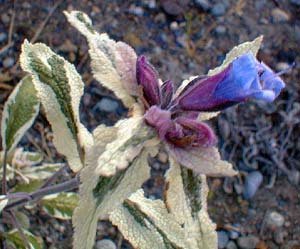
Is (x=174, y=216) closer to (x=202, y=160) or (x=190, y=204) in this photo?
(x=190, y=204)

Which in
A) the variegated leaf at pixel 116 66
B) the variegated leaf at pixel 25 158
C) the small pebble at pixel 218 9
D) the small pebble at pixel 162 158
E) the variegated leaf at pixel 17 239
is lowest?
the variegated leaf at pixel 17 239

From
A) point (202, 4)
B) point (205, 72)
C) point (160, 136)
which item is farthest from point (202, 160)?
point (202, 4)

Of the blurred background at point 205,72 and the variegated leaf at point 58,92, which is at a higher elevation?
the variegated leaf at point 58,92

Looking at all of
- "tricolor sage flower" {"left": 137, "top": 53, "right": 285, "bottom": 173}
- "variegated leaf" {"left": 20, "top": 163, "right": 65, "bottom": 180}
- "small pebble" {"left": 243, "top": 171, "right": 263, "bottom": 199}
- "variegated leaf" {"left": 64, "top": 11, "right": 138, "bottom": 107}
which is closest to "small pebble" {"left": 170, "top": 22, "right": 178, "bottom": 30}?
"small pebble" {"left": 243, "top": 171, "right": 263, "bottom": 199}

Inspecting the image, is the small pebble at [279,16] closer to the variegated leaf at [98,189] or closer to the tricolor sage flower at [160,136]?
the tricolor sage flower at [160,136]

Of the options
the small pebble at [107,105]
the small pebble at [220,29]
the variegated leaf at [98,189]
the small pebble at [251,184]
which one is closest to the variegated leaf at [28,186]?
the small pebble at [107,105]

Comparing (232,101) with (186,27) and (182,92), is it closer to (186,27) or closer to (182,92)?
(182,92)

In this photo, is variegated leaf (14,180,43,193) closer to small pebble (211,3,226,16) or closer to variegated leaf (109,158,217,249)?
variegated leaf (109,158,217,249)
